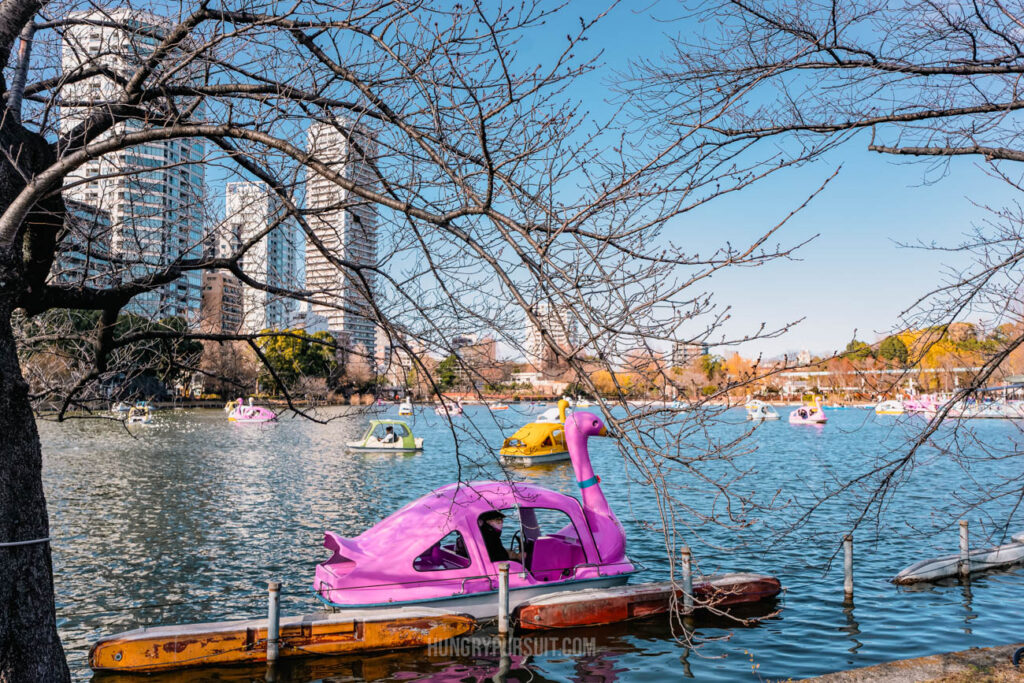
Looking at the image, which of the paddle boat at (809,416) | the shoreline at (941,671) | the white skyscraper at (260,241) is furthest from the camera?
the paddle boat at (809,416)

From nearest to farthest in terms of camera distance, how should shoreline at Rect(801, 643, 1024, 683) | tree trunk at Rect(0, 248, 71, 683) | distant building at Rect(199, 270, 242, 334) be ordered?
tree trunk at Rect(0, 248, 71, 683)
shoreline at Rect(801, 643, 1024, 683)
distant building at Rect(199, 270, 242, 334)

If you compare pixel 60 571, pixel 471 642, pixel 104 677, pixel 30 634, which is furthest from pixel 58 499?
pixel 30 634

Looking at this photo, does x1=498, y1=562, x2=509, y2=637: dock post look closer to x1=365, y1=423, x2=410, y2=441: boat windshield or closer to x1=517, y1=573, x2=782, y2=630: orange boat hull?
x1=517, y1=573, x2=782, y2=630: orange boat hull

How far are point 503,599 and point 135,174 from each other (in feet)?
22.7

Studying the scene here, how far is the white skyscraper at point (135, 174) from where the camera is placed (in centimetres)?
498

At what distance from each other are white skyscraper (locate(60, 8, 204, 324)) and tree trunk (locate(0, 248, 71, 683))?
40.5 inches

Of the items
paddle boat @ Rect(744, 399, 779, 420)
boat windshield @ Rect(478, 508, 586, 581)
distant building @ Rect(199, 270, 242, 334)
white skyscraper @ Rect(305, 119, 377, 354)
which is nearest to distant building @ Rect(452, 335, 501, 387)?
white skyscraper @ Rect(305, 119, 377, 354)


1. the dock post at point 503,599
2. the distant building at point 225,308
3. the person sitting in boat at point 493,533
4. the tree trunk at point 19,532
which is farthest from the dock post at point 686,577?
the distant building at point 225,308

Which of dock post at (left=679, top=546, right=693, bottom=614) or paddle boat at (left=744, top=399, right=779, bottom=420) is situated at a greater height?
paddle boat at (left=744, top=399, right=779, bottom=420)

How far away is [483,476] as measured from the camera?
5.91 meters

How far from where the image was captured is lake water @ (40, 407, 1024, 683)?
884 cm

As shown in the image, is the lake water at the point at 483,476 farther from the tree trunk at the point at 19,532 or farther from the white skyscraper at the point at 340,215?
the tree trunk at the point at 19,532

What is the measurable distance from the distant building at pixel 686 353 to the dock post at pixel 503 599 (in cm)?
665

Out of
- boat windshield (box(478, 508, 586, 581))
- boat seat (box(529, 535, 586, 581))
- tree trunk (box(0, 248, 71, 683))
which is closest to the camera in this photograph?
tree trunk (box(0, 248, 71, 683))
